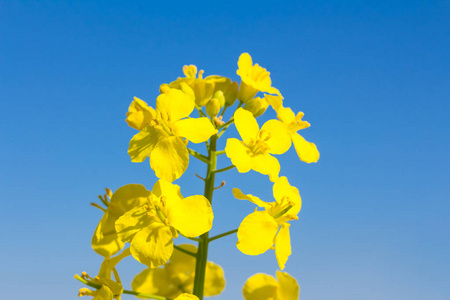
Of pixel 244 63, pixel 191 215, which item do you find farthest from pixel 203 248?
pixel 244 63

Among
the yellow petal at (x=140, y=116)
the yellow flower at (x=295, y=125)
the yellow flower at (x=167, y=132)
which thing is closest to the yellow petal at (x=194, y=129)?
the yellow flower at (x=167, y=132)

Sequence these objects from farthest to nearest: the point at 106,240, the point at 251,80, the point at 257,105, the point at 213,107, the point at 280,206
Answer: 1. the point at 251,80
2. the point at 257,105
3. the point at 213,107
4. the point at 106,240
5. the point at 280,206

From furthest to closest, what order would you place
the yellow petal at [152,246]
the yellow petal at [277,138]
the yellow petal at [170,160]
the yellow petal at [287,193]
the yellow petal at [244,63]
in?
the yellow petal at [244,63] < the yellow petal at [277,138] < the yellow petal at [287,193] < the yellow petal at [170,160] < the yellow petal at [152,246]

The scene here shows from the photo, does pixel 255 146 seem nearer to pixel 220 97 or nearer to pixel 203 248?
pixel 220 97

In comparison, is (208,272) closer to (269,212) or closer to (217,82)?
(269,212)

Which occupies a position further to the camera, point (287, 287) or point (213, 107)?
point (287, 287)

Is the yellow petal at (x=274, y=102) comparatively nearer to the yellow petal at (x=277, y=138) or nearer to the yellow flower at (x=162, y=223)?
the yellow petal at (x=277, y=138)

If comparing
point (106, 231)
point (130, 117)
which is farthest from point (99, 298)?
point (130, 117)
